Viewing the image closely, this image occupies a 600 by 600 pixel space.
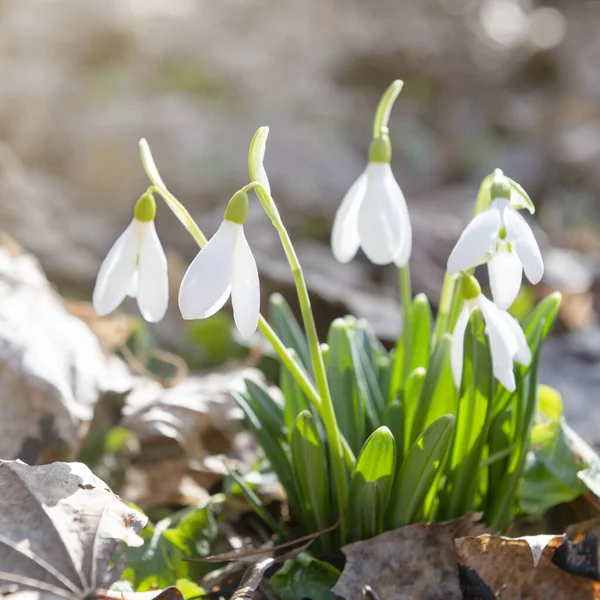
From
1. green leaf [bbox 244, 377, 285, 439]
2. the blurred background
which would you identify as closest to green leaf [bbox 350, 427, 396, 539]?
green leaf [bbox 244, 377, 285, 439]

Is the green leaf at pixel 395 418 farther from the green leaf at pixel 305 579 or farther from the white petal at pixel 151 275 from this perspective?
the white petal at pixel 151 275

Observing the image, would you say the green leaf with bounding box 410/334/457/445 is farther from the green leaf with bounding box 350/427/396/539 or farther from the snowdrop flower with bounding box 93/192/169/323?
the snowdrop flower with bounding box 93/192/169/323

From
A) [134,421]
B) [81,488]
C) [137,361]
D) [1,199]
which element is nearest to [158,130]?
[1,199]

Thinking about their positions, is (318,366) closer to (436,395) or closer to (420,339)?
(436,395)

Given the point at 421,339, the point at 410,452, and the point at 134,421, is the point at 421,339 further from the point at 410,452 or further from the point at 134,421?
the point at 134,421

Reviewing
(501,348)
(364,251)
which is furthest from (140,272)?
(501,348)

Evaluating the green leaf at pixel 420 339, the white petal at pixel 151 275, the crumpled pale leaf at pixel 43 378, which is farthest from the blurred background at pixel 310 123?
the white petal at pixel 151 275

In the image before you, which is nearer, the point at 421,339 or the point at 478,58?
the point at 421,339
